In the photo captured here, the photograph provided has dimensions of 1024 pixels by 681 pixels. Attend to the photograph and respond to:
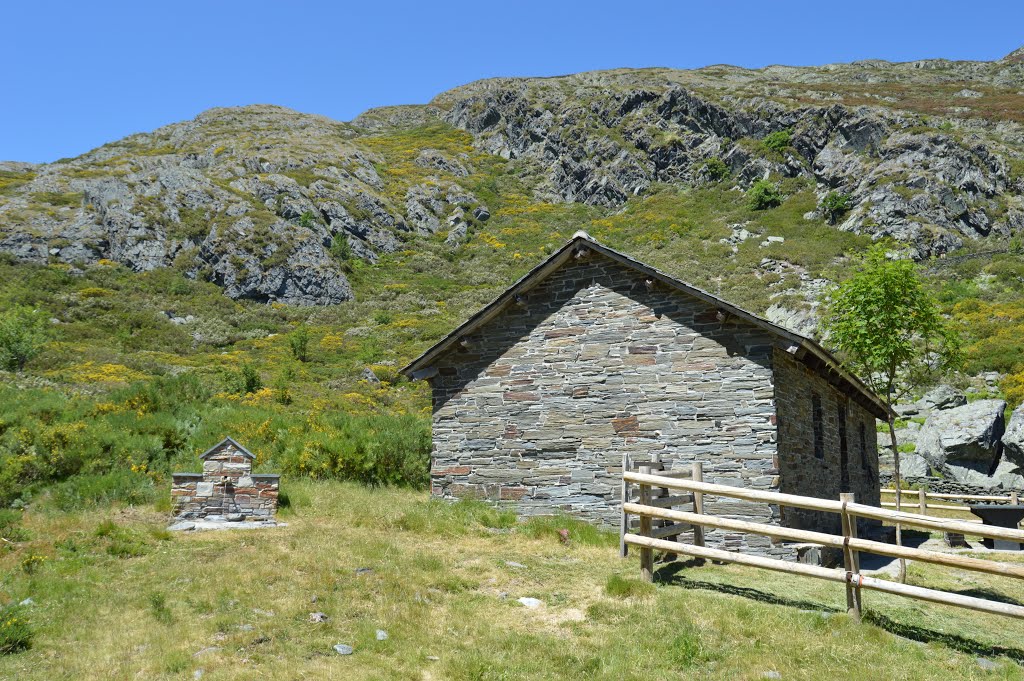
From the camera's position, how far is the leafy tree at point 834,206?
2354 inches

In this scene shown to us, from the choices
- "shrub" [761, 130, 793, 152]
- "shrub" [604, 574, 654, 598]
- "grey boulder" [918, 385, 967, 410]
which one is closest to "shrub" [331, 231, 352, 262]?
"shrub" [761, 130, 793, 152]

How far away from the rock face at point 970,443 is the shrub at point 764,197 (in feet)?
135

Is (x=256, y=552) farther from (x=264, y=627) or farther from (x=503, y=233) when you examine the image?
(x=503, y=233)

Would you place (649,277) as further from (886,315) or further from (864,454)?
(864,454)

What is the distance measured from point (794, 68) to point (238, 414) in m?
146

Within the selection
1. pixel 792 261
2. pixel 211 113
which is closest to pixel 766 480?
pixel 792 261

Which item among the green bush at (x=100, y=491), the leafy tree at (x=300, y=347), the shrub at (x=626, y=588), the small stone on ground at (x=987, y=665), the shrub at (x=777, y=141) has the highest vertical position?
the shrub at (x=777, y=141)

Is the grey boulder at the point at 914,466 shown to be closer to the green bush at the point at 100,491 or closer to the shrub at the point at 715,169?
the green bush at the point at 100,491

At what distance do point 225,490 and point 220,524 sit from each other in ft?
2.18

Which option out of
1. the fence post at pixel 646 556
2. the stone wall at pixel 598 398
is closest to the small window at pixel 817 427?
the stone wall at pixel 598 398

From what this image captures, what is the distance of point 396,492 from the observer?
1711cm

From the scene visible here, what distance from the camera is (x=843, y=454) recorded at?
18.9 m

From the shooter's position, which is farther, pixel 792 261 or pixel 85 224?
pixel 85 224

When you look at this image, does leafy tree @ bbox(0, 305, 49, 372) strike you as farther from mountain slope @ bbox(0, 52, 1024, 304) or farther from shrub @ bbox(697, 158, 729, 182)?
shrub @ bbox(697, 158, 729, 182)
